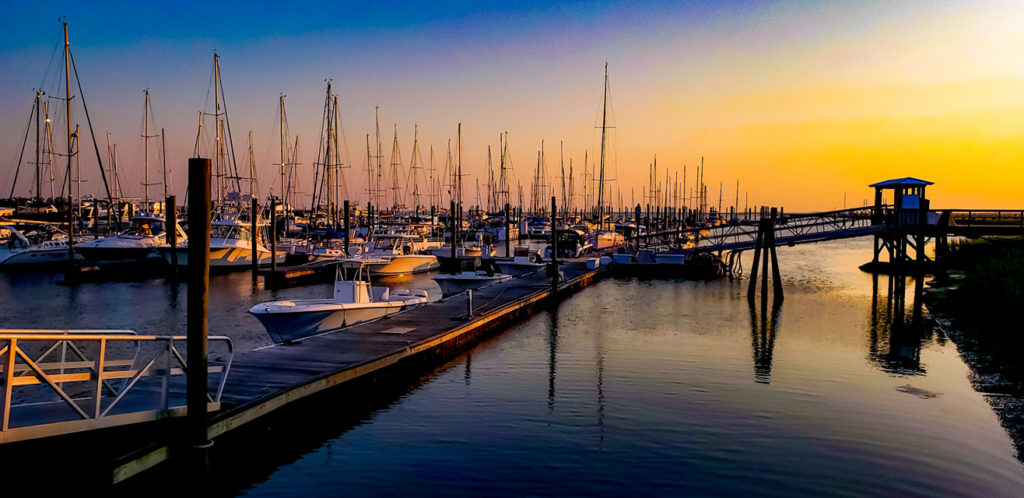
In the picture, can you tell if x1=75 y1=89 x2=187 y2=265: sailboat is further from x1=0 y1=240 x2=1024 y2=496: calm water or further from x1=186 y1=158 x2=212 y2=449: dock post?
→ x1=186 y1=158 x2=212 y2=449: dock post

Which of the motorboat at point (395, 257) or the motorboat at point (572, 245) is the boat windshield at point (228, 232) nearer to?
the motorboat at point (395, 257)

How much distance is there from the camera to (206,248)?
449 inches

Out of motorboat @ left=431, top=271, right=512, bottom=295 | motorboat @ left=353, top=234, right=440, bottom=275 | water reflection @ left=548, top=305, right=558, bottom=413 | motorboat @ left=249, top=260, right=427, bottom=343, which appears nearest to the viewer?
water reflection @ left=548, top=305, right=558, bottom=413

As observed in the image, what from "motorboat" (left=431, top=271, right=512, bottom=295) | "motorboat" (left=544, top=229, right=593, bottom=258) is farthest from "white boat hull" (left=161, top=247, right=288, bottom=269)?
"motorboat" (left=544, top=229, right=593, bottom=258)

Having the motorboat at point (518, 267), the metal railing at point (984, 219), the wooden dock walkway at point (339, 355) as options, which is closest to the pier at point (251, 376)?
the wooden dock walkway at point (339, 355)

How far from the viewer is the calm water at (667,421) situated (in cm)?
1231

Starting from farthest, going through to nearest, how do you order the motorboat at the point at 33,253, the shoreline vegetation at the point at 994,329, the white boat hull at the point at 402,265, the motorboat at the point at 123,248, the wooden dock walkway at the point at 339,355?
the motorboat at the point at 33,253 < the motorboat at the point at 123,248 < the white boat hull at the point at 402,265 < the shoreline vegetation at the point at 994,329 < the wooden dock walkway at the point at 339,355

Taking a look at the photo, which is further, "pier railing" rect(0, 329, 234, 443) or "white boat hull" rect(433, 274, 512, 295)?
"white boat hull" rect(433, 274, 512, 295)

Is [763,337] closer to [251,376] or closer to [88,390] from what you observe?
[251,376]

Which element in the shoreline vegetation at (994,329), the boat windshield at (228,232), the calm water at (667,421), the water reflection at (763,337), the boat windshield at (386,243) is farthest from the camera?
the boat windshield at (386,243)

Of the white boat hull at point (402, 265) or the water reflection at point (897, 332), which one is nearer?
the water reflection at point (897, 332)

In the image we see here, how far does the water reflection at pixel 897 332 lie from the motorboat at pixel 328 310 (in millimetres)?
16242

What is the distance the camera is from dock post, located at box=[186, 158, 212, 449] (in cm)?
1115

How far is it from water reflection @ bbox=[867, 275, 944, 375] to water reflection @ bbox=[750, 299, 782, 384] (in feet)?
10.3
